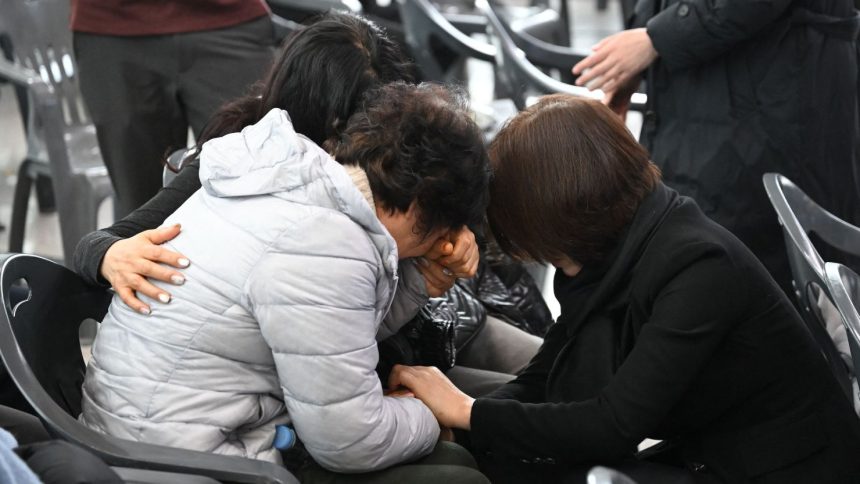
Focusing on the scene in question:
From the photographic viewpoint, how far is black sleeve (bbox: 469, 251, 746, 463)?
146 cm

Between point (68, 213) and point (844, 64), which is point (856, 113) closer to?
point (844, 64)

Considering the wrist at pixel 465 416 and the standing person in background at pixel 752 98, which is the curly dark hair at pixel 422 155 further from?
the standing person in background at pixel 752 98

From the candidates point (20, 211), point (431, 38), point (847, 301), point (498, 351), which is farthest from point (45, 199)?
point (847, 301)

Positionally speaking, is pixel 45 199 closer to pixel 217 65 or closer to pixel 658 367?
pixel 217 65

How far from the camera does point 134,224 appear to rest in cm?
177

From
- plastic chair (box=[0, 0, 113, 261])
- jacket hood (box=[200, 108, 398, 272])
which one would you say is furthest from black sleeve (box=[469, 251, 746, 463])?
plastic chair (box=[0, 0, 113, 261])

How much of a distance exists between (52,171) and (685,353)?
236cm

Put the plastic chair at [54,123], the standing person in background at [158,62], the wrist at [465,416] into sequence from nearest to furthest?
the wrist at [465,416] < the standing person in background at [158,62] < the plastic chair at [54,123]

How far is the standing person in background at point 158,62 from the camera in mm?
2740

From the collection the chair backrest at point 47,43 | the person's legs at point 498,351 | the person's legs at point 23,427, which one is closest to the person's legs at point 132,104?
the chair backrest at point 47,43

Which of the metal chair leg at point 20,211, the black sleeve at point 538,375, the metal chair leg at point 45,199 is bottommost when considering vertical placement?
the metal chair leg at point 45,199

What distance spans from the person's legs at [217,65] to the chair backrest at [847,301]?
1616 mm

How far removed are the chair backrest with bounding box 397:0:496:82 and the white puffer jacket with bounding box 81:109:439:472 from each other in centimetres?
257

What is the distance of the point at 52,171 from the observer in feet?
10.8
